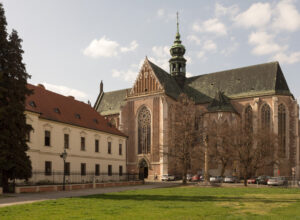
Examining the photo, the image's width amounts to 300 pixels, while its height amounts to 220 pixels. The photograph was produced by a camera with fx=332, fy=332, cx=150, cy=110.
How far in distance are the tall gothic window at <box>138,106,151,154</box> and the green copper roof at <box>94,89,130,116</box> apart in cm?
1158

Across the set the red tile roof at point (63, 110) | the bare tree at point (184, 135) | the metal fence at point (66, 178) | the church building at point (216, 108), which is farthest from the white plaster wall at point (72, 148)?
the church building at point (216, 108)

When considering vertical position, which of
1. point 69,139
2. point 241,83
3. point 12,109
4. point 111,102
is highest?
point 241,83

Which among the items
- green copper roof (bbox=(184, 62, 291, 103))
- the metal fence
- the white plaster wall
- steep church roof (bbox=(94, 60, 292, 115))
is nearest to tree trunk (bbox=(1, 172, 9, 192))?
the metal fence

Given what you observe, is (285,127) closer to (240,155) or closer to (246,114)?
(246,114)

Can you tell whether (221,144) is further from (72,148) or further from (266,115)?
→ (72,148)

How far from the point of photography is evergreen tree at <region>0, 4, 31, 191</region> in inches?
832

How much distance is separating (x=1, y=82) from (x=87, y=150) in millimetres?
18563

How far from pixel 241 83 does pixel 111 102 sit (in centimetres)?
2779

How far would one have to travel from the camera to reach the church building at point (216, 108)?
179ft

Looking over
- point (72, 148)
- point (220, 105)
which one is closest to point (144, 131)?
point (220, 105)

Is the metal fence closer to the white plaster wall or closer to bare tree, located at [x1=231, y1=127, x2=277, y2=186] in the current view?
the white plaster wall

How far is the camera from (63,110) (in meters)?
37.7

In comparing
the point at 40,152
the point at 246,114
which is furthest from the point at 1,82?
the point at 246,114

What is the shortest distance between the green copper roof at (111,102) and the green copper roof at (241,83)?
1457cm
